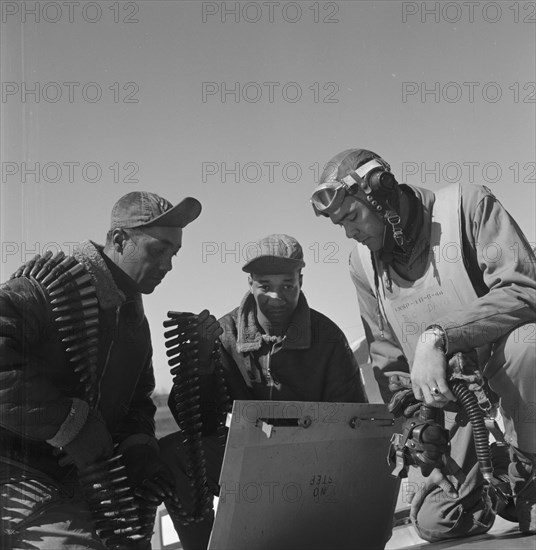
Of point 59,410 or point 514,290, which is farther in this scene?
point 514,290

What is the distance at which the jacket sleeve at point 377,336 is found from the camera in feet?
11.2

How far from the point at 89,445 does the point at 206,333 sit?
0.63 metres

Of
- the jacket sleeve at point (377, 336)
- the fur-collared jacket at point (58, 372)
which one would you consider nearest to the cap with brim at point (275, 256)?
the jacket sleeve at point (377, 336)

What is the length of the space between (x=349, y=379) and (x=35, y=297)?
138cm

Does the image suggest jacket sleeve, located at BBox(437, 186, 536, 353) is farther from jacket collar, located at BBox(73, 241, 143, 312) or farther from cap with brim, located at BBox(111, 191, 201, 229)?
jacket collar, located at BBox(73, 241, 143, 312)

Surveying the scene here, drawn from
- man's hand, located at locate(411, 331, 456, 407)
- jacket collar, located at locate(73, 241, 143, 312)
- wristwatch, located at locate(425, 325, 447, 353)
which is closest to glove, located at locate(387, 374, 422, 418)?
man's hand, located at locate(411, 331, 456, 407)

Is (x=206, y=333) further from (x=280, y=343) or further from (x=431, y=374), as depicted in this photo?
(x=431, y=374)

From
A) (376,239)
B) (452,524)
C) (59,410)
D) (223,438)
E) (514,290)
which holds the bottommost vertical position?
(452,524)

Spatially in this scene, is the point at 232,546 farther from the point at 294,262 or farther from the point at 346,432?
the point at 294,262

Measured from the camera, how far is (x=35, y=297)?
2.83 meters

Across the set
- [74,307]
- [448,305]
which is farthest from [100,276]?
A: [448,305]

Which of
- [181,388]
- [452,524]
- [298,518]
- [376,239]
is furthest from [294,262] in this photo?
[452,524]

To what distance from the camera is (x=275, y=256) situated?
337 centimetres

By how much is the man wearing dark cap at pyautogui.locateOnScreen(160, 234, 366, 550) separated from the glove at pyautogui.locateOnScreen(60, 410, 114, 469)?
67 cm
